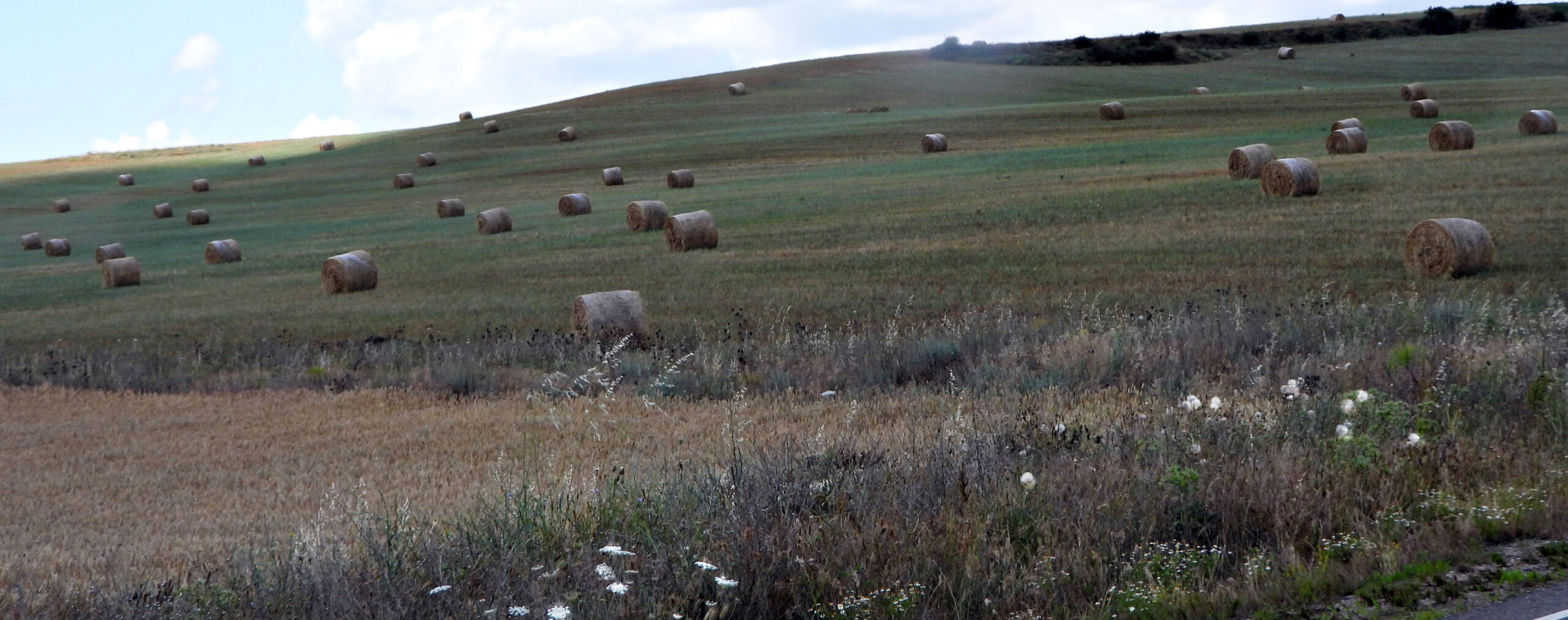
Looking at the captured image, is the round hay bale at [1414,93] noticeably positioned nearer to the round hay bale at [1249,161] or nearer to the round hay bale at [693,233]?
the round hay bale at [1249,161]

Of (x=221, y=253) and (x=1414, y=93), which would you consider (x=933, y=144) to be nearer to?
(x=1414, y=93)

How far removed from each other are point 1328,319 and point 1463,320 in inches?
44.9

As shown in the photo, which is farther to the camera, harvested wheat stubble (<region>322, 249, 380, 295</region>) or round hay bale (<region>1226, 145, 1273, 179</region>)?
round hay bale (<region>1226, 145, 1273, 179</region>)

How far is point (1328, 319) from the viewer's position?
12.3m

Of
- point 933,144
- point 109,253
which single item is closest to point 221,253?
point 109,253

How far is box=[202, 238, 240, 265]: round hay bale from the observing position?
29.8 meters

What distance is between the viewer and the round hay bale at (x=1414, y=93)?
144 feet

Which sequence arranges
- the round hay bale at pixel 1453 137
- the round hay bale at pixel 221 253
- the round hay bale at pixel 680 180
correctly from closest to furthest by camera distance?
the round hay bale at pixel 1453 137
the round hay bale at pixel 221 253
the round hay bale at pixel 680 180

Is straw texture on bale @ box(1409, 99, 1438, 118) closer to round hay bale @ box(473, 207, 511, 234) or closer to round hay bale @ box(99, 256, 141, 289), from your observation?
round hay bale @ box(473, 207, 511, 234)

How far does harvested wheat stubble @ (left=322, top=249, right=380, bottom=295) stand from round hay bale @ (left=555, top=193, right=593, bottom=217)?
33.5ft

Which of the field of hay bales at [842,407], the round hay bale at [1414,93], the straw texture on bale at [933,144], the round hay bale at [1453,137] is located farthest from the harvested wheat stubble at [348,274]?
the round hay bale at [1414,93]

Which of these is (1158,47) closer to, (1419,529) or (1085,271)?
(1085,271)

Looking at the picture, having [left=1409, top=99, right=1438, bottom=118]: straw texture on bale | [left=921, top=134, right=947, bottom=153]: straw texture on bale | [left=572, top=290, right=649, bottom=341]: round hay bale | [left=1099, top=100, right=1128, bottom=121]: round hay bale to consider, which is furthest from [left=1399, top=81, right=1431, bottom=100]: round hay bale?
[left=572, top=290, right=649, bottom=341]: round hay bale

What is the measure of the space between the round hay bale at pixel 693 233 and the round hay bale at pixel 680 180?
44.0ft
